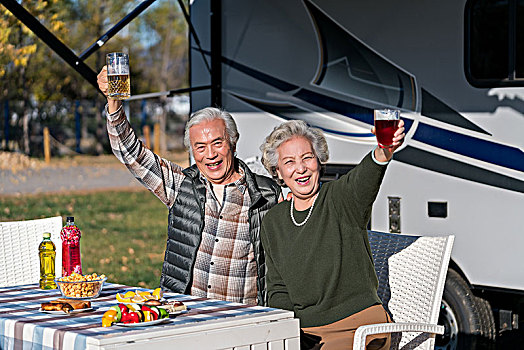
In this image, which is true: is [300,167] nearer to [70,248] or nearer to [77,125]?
[70,248]

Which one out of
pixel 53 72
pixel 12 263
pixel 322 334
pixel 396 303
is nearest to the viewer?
pixel 322 334

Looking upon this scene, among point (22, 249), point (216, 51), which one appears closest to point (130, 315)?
point (22, 249)

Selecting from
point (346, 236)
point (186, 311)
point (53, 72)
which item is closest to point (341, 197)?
point (346, 236)

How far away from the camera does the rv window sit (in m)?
4.19

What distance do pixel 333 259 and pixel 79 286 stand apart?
0.84m

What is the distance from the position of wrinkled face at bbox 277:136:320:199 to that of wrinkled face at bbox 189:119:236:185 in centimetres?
29

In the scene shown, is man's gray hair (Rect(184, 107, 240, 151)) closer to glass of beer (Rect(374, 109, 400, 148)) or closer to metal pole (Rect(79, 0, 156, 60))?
glass of beer (Rect(374, 109, 400, 148))

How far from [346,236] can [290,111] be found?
210 centimetres

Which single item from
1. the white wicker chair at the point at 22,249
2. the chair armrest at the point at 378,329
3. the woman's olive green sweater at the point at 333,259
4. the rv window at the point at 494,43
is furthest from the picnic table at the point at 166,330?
the rv window at the point at 494,43

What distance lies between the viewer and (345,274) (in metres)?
2.91

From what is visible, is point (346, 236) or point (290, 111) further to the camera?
point (290, 111)

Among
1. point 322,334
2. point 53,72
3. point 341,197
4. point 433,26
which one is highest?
point 53,72

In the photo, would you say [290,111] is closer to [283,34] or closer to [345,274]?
[283,34]

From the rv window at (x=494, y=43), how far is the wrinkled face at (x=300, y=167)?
1553 mm
